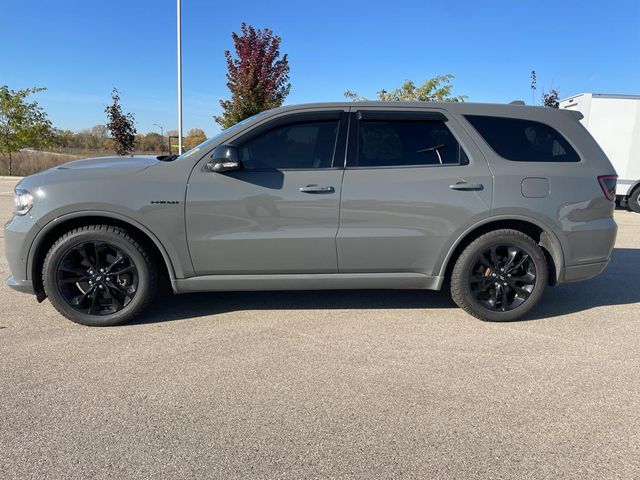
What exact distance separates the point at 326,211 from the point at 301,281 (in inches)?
24.9

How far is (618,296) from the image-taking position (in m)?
4.95

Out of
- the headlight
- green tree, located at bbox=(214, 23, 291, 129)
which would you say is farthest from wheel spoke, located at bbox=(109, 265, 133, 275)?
green tree, located at bbox=(214, 23, 291, 129)

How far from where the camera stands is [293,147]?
390cm

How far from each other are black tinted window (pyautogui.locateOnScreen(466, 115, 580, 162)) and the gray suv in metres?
0.01

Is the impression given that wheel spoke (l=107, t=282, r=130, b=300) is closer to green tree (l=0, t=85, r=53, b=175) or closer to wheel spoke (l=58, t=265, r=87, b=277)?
wheel spoke (l=58, t=265, r=87, b=277)

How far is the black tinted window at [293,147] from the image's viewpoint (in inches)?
151

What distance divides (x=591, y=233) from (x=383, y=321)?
200 cm

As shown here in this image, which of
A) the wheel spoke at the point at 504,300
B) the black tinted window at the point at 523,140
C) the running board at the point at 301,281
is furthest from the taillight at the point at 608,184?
the running board at the point at 301,281

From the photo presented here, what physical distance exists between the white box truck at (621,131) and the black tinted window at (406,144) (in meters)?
11.3

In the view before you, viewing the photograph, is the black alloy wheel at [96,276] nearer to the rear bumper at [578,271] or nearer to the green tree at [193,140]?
the rear bumper at [578,271]

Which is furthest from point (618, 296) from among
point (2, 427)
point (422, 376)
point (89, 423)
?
point (2, 427)

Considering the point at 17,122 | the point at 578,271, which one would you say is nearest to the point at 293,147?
the point at 578,271

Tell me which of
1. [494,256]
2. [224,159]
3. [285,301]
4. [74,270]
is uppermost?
[224,159]

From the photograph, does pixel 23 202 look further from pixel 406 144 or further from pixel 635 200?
pixel 635 200
